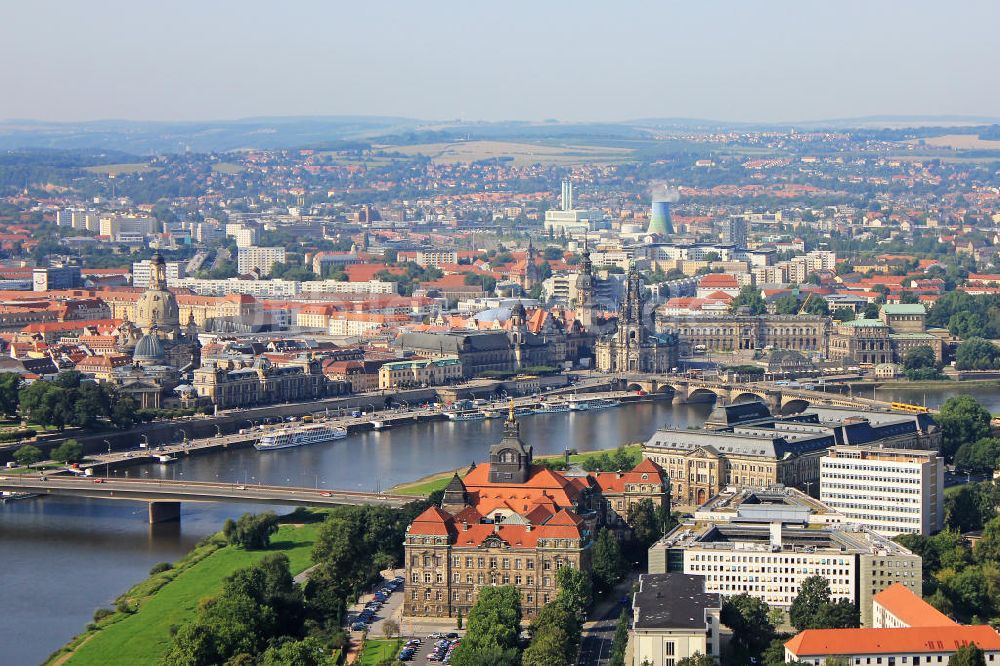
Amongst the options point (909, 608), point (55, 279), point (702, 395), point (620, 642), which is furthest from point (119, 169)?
point (909, 608)

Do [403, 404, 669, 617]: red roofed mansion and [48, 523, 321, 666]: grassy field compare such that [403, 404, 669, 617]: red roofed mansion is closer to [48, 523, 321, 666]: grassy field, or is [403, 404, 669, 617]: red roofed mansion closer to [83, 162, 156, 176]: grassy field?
[48, 523, 321, 666]: grassy field

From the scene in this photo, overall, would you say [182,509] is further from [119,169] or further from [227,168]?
[227,168]

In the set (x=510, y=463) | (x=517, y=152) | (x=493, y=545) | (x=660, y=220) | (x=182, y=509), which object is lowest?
(x=660, y=220)

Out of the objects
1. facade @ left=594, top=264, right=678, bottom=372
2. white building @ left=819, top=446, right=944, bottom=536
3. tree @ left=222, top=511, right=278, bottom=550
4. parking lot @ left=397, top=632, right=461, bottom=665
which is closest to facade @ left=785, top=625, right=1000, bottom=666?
parking lot @ left=397, top=632, right=461, bottom=665

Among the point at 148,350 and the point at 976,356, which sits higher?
the point at 148,350

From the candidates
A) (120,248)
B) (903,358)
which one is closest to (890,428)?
(903,358)

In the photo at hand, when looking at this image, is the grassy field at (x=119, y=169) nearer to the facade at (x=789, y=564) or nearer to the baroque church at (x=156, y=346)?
the baroque church at (x=156, y=346)
